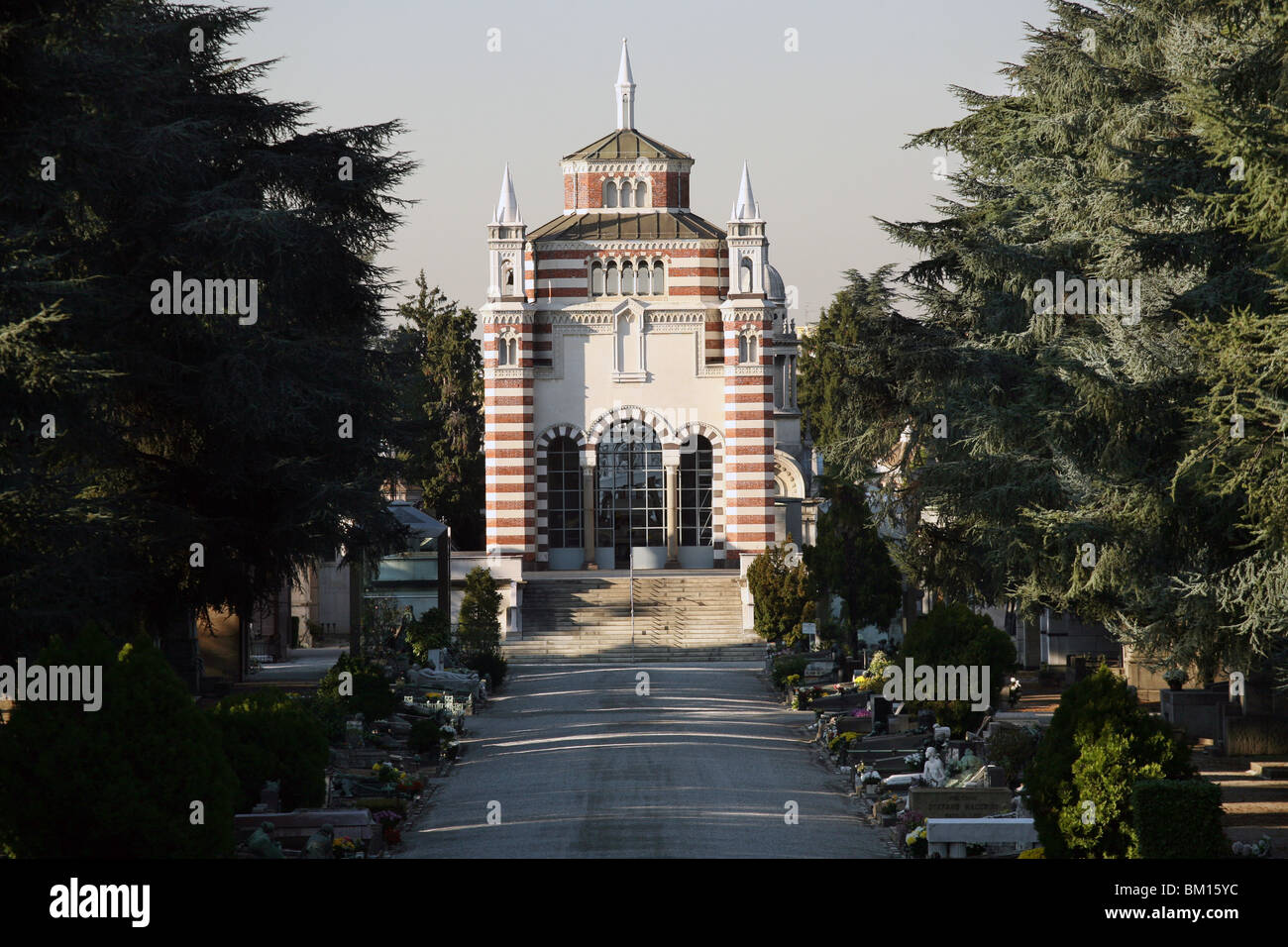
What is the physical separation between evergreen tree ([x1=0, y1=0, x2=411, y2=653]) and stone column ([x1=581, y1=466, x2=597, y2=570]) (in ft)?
72.7

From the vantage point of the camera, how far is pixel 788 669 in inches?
1439

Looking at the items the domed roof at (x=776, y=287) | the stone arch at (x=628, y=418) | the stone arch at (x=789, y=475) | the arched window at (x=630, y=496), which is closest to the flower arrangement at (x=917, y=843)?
the stone arch at (x=628, y=418)

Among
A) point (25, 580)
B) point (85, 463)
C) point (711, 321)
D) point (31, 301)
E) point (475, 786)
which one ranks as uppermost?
point (711, 321)

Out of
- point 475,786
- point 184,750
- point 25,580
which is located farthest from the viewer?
point 475,786

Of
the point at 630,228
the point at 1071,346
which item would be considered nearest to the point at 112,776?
the point at 1071,346

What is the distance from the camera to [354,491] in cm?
2658

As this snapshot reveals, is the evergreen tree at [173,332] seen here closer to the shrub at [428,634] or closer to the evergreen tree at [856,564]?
the shrub at [428,634]

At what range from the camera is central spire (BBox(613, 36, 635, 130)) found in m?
57.7

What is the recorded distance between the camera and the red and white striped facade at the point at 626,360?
52.6 metres

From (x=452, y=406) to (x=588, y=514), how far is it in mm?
14901

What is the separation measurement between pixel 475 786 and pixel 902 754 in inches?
248

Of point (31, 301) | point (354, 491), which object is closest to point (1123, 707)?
point (31, 301)

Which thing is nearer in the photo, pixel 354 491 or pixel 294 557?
pixel 354 491
